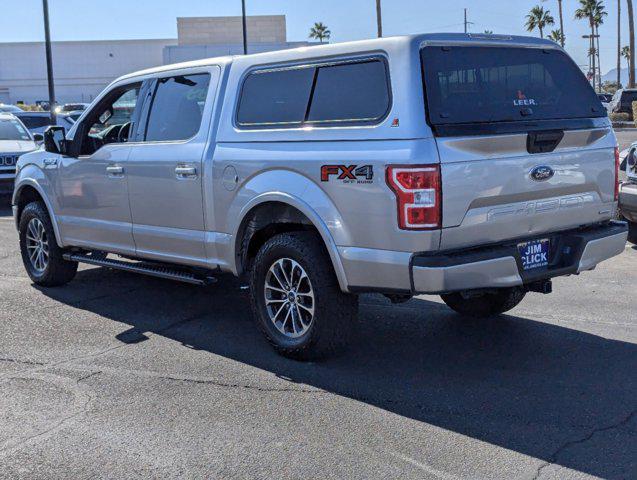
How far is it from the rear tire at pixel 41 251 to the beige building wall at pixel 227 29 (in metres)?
69.7

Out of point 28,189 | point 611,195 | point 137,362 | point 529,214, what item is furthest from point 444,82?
point 28,189

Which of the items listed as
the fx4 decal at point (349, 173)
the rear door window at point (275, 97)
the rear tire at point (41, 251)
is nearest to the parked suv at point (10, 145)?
the rear tire at point (41, 251)

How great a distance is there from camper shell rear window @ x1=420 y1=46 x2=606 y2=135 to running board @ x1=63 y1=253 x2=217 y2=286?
2389 millimetres

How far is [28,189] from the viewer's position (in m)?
8.52

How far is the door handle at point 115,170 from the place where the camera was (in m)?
7.00

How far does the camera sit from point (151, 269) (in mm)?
6945

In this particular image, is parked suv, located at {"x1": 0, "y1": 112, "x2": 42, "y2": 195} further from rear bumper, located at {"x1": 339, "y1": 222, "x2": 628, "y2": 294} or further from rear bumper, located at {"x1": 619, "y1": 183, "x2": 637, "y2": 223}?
rear bumper, located at {"x1": 339, "y1": 222, "x2": 628, "y2": 294}

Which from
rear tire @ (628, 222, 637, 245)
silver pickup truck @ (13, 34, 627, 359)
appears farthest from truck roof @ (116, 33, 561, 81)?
rear tire @ (628, 222, 637, 245)

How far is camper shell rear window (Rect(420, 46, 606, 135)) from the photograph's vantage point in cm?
502

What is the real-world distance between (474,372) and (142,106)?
3.58 metres

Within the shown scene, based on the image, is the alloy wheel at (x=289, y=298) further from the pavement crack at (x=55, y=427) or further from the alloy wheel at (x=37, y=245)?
the alloy wheel at (x=37, y=245)

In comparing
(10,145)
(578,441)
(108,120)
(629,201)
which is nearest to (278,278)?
(578,441)

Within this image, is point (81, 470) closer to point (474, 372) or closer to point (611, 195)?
point (474, 372)

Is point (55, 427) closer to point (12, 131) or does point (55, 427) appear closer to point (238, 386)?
point (238, 386)
